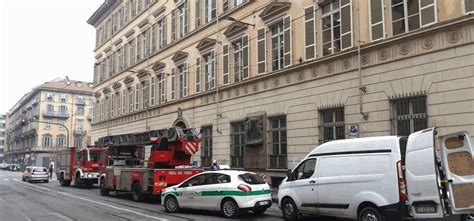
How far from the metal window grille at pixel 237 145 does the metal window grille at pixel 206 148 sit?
273 cm

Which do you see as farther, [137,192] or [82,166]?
[82,166]

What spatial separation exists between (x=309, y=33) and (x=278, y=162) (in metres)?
6.53

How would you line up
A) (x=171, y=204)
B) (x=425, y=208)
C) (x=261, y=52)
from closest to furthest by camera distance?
1. (x=425, y=208)
2. (x=171, y=204)
3. (x=261, y=52)

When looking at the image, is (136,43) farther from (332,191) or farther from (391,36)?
(332,191)

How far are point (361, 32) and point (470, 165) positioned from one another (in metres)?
9.28

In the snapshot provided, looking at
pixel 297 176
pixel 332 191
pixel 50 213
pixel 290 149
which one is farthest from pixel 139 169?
pixel 332 191

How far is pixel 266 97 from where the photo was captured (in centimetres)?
2359

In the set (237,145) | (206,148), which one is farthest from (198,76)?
(237,145)

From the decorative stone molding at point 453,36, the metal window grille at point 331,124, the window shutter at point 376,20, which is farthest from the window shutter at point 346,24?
the decorative stone molding at point 453,36

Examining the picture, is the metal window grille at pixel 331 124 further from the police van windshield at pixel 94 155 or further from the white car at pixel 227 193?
the police van windshield at pixel 94 155

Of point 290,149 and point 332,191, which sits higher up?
point 290,149

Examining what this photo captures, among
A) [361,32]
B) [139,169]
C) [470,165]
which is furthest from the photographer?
[139,169]

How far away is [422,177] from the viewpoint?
997 cm

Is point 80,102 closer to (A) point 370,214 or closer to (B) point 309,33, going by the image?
(B) point 309,33
